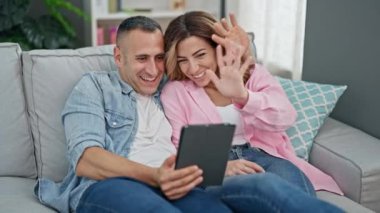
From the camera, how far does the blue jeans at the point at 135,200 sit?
139 centimetres

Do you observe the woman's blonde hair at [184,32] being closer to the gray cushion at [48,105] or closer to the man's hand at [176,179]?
the gray cushion at [48,105]

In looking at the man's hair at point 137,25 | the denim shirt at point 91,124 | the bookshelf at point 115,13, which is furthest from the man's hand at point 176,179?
the bookshelf at point 115,13

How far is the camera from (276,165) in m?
1.76

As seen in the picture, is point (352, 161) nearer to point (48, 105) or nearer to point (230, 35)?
point (230, 35)

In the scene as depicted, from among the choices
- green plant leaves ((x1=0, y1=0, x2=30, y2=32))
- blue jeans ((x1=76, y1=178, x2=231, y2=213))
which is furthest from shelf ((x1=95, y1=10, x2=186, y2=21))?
blue jeans ((x1=76, y1=178, x2=231, y2=213))

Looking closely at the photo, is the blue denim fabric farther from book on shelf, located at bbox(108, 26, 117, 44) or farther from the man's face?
book on shelf, located at bbox(108, 26, 117, 44)

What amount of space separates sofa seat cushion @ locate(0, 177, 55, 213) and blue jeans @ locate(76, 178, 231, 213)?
0.67 ft

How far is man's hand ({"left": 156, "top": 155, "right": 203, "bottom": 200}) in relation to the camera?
141 centimetres

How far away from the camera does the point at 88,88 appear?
1.72 metres

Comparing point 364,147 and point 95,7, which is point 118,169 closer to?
point 364,147

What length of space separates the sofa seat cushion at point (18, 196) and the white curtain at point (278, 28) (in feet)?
4.56

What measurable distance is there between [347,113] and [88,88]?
1004 millimetres

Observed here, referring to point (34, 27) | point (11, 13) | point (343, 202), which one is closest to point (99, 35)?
point (34, 27)

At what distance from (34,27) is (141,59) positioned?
161 cm
